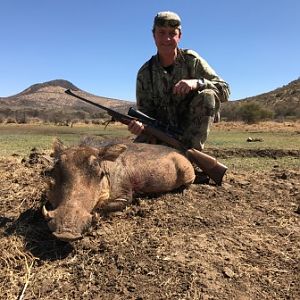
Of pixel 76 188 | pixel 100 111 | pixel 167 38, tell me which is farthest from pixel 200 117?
pixel 100 111

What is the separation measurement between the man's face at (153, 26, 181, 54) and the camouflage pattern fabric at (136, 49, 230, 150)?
0.25 metres

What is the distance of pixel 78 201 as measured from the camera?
461 centimetres

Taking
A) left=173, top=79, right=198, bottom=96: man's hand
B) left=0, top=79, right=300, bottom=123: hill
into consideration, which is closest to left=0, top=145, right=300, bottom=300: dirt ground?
left=173, top=79, right=198, bottom=96: man's hand

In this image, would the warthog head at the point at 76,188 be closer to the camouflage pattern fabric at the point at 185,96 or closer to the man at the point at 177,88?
the man at the point at 177,88

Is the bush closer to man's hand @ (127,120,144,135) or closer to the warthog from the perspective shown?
man's hand @ (127,120,144,135)

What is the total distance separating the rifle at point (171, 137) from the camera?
7062 millimetres

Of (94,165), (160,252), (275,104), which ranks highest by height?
(94,165)

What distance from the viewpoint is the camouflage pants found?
726cm

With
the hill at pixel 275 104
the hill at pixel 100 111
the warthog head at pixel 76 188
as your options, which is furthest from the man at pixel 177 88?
the hill at pixel 275 104

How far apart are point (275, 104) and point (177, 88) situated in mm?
73100

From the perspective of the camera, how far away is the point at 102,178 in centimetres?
529

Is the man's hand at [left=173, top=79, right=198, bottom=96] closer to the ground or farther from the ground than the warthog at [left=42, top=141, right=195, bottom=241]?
farther from the ground

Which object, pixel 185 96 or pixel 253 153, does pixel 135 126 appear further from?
pixel 253 153

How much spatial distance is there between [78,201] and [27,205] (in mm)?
1298
